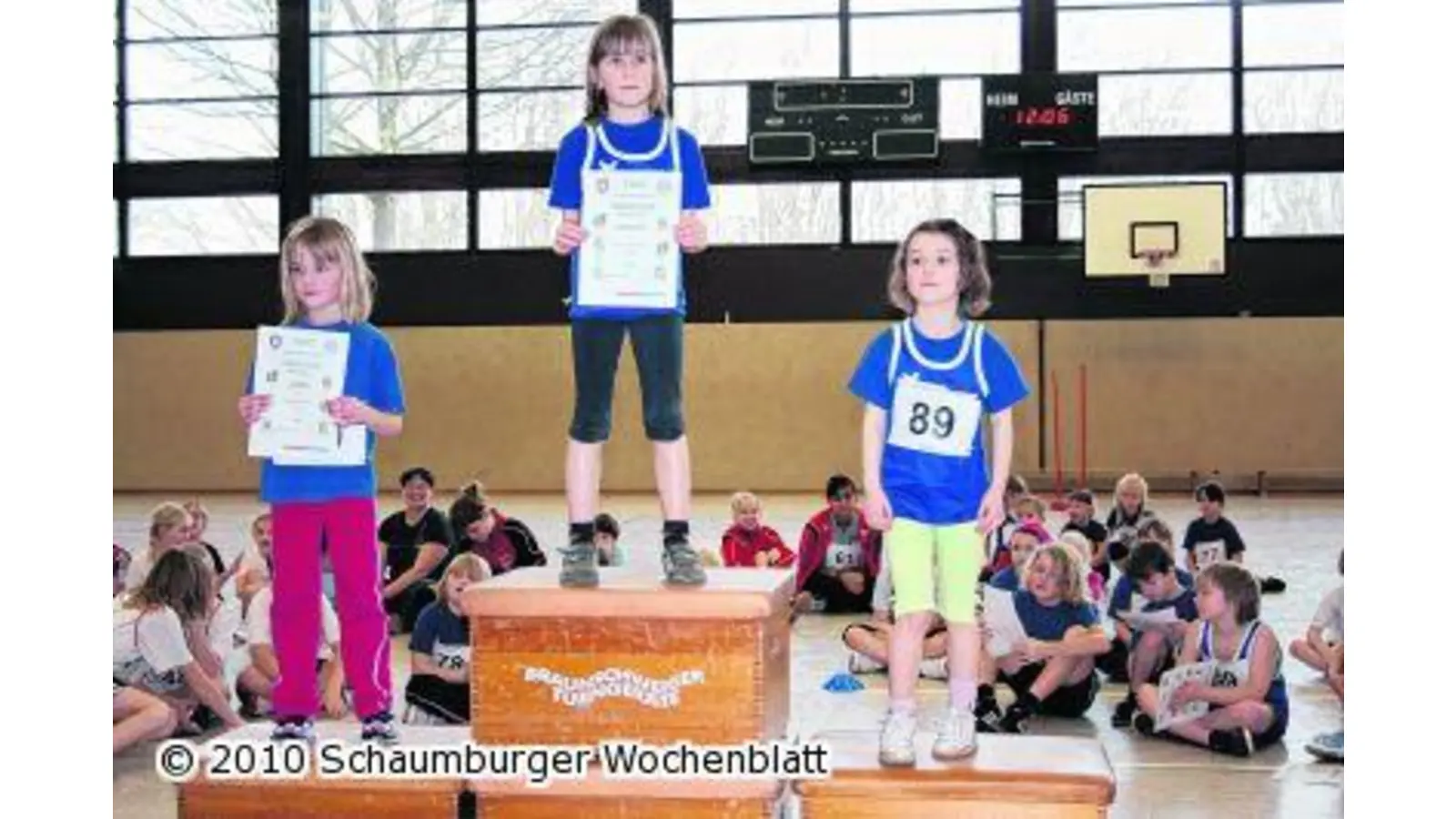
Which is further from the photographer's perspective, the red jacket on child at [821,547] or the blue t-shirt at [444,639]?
the red jacket on child at [821,547]

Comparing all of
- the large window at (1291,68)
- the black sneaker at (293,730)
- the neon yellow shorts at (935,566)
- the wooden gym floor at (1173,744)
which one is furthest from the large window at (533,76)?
the neon yellow shorts at (935,566)

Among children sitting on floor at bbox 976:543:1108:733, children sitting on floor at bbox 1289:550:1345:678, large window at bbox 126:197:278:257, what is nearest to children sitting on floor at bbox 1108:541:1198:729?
children sitting on floor at bbox 976:543:1108:733

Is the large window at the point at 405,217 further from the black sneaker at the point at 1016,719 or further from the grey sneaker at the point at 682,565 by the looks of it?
the grey sneaker at the point at 682,565

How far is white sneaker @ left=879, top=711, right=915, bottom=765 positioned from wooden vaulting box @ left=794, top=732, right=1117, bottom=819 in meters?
0.03

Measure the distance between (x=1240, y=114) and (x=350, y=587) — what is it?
727 inches

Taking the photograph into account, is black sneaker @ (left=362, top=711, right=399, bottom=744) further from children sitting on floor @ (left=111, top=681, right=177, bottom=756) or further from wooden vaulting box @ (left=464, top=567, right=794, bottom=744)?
children sitting on floor @ (left=111, top=681, right=177, bottom=756)

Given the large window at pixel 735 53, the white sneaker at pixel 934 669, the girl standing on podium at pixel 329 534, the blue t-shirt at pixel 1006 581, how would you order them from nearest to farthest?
the girl standing on podium at pixel 329 534, the blue t-shirt at pixel 1006 581, the white sneaker at pixel 934 669, the large window at pixel 735 53

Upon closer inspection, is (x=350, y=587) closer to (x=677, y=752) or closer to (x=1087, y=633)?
(x=677, y=752)

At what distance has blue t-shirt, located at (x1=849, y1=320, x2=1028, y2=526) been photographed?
16.0 feet

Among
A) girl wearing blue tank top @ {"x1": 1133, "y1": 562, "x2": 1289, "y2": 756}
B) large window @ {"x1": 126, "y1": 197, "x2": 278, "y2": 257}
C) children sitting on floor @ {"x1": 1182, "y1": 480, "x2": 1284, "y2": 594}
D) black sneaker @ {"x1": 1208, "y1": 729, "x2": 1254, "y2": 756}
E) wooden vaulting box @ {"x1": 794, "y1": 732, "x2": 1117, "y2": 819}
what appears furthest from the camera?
large window @ {"x1": 126, "y1": 197, "x2": 278, "y2": 257}

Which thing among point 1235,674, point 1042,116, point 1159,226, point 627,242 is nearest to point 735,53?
point 1042,116

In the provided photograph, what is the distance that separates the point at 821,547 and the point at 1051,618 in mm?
3694

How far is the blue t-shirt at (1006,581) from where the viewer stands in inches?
344

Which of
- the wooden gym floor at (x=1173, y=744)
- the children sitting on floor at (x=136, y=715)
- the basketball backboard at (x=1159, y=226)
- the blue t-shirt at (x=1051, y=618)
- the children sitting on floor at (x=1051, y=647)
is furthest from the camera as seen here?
the basketball backboard at (x=1159, y=226)
